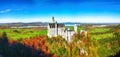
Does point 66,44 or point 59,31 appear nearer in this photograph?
point 66,44

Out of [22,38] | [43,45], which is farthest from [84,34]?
[22,38]

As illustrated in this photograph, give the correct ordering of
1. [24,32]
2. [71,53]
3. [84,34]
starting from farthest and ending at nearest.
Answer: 1. [24,32]
2. [84,34]
3. [71,53]

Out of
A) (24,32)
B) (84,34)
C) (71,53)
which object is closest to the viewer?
(71,53)

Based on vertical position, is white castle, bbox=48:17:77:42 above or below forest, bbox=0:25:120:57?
above

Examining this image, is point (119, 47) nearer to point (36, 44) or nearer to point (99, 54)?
point (99, 54)

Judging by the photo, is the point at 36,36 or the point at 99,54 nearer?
the point at 99,54

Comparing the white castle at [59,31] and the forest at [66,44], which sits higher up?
the white castle at [59,31]

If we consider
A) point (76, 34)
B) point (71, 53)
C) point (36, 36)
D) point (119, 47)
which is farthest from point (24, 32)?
point (119, 47)

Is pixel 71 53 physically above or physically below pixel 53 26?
below

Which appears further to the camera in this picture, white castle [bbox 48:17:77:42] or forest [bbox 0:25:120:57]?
white castle [bbox 48:17:77:42]

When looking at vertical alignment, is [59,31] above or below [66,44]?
above

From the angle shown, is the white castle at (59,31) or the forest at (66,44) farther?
the white castle at (59,31)
